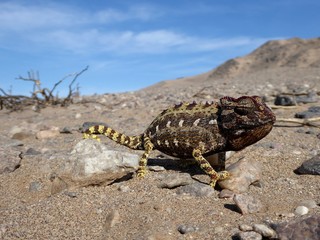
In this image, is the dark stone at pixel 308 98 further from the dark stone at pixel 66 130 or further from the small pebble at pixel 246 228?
the small pebble at pixel 246 228

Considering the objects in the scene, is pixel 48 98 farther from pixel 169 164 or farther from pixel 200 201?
pixel 200 201

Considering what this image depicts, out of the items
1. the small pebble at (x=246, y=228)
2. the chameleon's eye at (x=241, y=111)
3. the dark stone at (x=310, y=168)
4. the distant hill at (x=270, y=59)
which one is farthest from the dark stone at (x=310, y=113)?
the distant hill at (x=270, y=59)

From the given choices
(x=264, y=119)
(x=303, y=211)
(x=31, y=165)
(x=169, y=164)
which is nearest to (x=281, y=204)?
(x=303, y=211)

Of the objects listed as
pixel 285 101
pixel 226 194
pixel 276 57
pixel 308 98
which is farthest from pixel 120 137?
pixel 276 57

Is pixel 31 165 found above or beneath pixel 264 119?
beneath

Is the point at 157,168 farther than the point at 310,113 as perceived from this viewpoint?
No

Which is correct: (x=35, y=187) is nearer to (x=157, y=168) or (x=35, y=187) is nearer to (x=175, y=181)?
(x=157, y=168)
